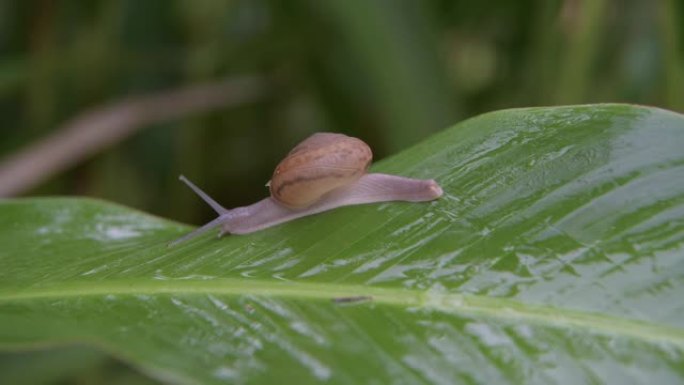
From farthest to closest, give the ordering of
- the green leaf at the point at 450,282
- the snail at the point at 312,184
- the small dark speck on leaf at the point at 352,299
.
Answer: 1. the snail at the point at 312,184
2. the small dark speck on leaf at the point at 352,299
3. the green leaf at the point at 450,282

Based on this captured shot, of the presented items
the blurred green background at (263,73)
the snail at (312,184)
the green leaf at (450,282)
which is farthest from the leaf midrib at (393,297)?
the blurred green background at (263,73)

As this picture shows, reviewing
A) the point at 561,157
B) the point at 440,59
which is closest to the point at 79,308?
the point at 561,157

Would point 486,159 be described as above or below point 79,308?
above

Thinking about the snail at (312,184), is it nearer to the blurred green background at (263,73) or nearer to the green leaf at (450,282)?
the green leaf at (450,282)

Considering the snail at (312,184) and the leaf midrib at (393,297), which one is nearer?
the leaf midrib at (393,297)

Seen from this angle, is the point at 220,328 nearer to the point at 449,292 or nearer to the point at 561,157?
the point at 449,292

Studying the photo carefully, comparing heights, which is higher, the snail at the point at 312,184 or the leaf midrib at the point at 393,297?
the snail at the point at 312,184
